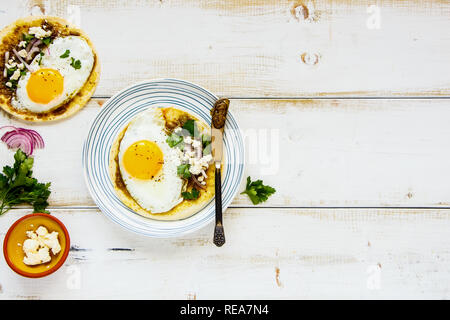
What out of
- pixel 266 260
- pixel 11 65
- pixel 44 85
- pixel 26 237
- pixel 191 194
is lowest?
pixel 266 260

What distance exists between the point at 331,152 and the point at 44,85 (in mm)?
1548

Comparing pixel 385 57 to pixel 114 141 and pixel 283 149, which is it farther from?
pixel 114 141

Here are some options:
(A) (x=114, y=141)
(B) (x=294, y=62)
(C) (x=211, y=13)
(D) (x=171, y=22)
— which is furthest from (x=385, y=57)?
(A) (x=114, y=141)

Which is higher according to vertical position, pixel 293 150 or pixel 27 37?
pixel 27 37

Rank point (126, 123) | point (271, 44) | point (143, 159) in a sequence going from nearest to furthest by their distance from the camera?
point (143, 159) → point (126, 123) → point (271, 44)

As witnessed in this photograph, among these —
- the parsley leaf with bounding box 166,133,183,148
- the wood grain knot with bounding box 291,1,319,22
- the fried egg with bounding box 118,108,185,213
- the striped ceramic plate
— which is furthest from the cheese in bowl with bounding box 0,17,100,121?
the wood grain knot with bounding box 291,1,319,22

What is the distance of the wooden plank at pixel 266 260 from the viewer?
2.37 m

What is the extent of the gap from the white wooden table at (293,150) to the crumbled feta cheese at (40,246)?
140 mm

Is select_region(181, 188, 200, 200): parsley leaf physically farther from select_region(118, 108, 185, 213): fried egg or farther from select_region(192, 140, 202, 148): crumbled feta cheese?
select_region(192, 140, 202, 148): crumbled feta cheese

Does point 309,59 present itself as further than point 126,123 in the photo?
A: Yes

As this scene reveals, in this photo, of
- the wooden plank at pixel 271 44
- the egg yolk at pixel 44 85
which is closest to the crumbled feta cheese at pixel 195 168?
the wooden plank at pixel 271 44

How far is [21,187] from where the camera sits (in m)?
2.29

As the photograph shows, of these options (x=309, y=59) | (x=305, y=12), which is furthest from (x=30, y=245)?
(x=305, y=12)

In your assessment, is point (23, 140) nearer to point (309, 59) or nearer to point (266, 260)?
point (266, 260)
